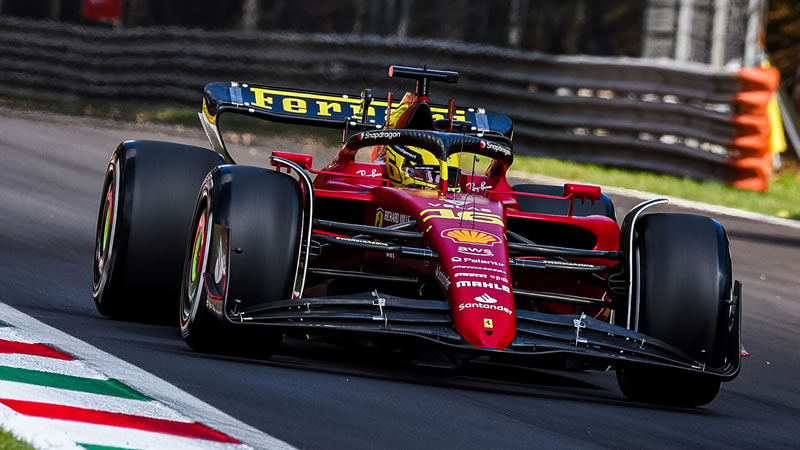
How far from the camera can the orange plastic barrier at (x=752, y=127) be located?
58.0 feet

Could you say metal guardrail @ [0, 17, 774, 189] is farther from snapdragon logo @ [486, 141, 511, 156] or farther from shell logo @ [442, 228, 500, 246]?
shell logo @ [442, 228, 500, 246]

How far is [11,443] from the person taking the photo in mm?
4512

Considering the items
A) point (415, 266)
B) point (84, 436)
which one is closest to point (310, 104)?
point (415, 266)

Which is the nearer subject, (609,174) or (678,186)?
(678,186)

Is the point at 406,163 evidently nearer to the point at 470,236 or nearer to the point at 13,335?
the point at 470,236

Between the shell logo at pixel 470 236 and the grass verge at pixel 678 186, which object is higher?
the grass verge at pixel 678 186

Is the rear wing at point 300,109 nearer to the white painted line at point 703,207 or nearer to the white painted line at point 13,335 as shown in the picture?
the white painted line at point 13,335

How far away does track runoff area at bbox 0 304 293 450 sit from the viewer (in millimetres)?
4703

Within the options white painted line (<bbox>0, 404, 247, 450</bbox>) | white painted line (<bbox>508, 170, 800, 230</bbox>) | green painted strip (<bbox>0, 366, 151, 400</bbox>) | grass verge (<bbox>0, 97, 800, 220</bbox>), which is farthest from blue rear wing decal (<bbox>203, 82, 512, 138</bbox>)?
grass verge (<bbox>0, 97, 800, 220</bbox>)

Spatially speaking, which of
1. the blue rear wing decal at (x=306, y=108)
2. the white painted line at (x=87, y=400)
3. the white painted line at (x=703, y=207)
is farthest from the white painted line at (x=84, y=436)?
the white painted line at (x=703, y=207)

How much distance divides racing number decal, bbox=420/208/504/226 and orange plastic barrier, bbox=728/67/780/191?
11.3 metres

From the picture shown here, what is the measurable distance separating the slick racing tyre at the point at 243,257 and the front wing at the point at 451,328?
13 cm

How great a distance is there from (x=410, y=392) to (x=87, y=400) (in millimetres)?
1550

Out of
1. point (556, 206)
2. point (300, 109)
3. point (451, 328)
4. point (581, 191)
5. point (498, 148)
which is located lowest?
point (451, 328)
